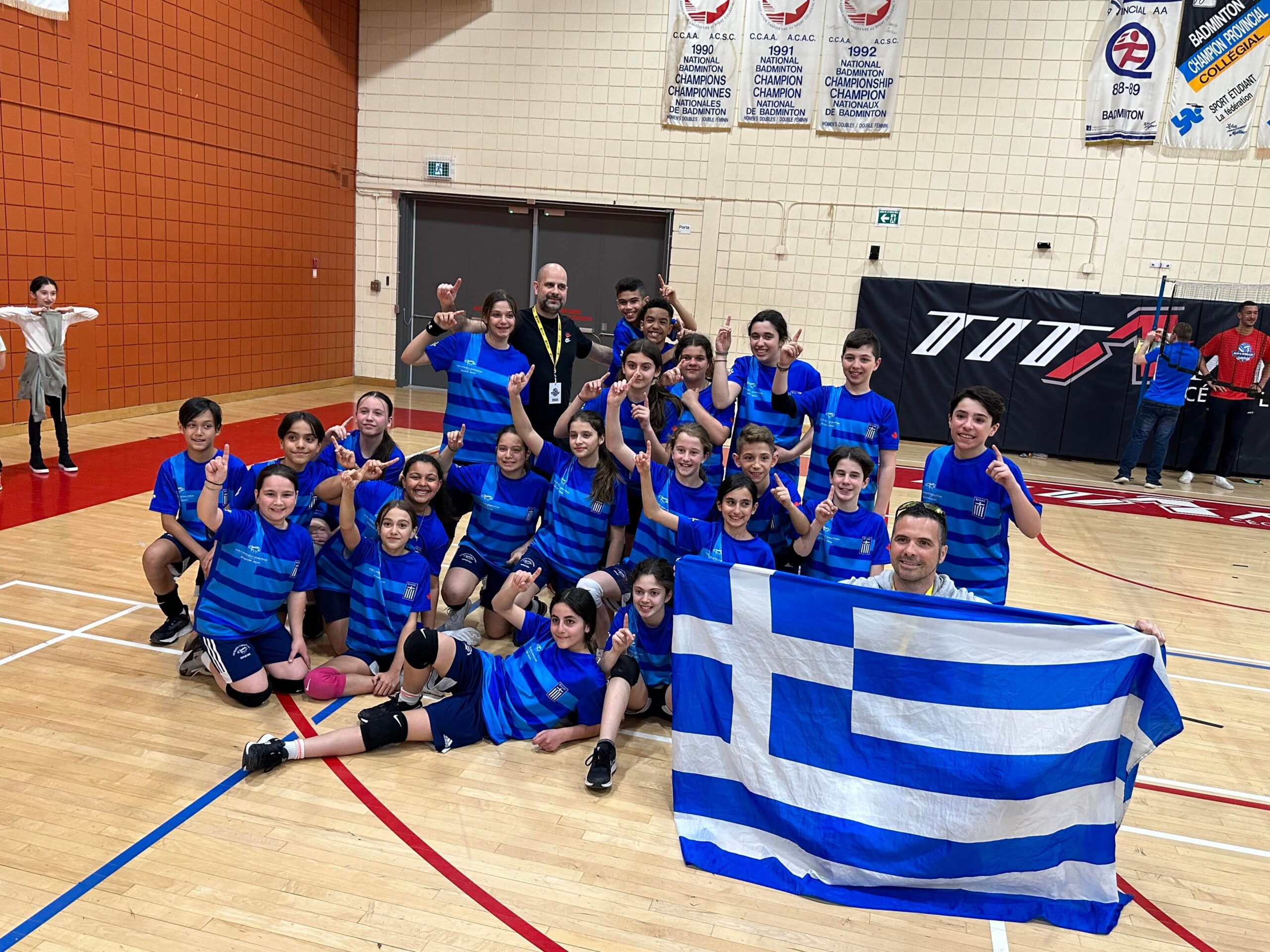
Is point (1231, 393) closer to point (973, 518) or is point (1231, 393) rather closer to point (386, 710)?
point (973, 518)

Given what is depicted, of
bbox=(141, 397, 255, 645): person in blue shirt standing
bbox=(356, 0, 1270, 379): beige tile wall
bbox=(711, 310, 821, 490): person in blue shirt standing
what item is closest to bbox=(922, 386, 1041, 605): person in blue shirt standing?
bbox=(711, 310, 821, 490): person in blue shirt standing

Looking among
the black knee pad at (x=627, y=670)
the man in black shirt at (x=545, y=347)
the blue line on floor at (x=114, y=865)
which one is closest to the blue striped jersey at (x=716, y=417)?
the man in black shirt at (x=545, y=347)

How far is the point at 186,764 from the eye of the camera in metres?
3.66

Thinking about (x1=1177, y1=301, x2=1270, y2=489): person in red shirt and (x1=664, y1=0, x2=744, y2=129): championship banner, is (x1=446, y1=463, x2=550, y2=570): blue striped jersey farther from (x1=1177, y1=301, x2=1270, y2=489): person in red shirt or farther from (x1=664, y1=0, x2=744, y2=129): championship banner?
(x1=1177, y1=301, x2=1270, y2=489): person in red shirt

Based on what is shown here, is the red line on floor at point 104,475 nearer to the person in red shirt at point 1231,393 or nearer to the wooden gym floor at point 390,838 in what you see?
the wooden gym floor at point 390,838

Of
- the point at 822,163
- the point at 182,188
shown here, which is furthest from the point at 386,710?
the point at 822,163

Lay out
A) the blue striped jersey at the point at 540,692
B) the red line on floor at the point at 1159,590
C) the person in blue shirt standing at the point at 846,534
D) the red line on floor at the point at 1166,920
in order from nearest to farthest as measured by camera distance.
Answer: the red line on floor at the point at 1166,920
the blue striped jersey at the point at 540,692
the person in blue shirt standing at the point at 846,534
the red line on floor at the point at 1159,590

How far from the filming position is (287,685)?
4.34m

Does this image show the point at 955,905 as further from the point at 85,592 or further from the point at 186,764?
the point at 85,592

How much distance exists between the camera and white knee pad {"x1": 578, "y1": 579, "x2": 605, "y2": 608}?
14.6ft

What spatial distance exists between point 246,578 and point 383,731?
1.11 meters

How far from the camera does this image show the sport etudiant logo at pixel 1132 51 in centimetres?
1154

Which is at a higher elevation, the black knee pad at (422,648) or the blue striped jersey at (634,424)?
the blue striped jersey at (634,424)

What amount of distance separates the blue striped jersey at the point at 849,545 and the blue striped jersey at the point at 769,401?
0.91m
